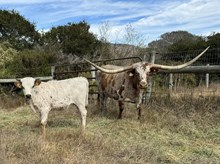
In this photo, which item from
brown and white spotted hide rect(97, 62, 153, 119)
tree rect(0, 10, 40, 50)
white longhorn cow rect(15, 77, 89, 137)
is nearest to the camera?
white longhorn cow rect(15, 77, 89, 137)

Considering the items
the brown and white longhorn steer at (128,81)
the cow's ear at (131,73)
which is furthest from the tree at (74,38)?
the cow's ear at (131,73)

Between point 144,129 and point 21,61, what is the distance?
38.3ft

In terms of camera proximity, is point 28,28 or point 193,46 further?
point 28,28

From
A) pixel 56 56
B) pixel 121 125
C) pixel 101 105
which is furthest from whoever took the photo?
pixel 56 56

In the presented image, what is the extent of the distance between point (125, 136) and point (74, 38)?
2115 cm

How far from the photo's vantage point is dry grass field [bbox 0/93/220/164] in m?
6.01

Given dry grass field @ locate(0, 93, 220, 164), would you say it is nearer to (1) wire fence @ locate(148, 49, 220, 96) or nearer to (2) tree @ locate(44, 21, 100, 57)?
(1) wire fence @ locate(148, 49, 220, 96)

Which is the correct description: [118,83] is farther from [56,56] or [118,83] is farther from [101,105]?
[56,56]

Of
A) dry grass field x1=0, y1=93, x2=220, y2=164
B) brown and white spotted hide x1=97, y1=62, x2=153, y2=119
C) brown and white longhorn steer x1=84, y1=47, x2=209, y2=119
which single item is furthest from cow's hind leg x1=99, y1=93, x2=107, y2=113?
dry grass field x1=0, y1=93, x2=220, y2=164

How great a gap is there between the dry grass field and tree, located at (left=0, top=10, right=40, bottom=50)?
56.5 ft

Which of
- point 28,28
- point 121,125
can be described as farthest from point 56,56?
point 121,125

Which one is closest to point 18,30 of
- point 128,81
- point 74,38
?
point 74,38

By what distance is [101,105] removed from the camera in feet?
37.0

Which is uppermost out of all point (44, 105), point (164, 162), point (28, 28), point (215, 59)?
point (28, 28)
